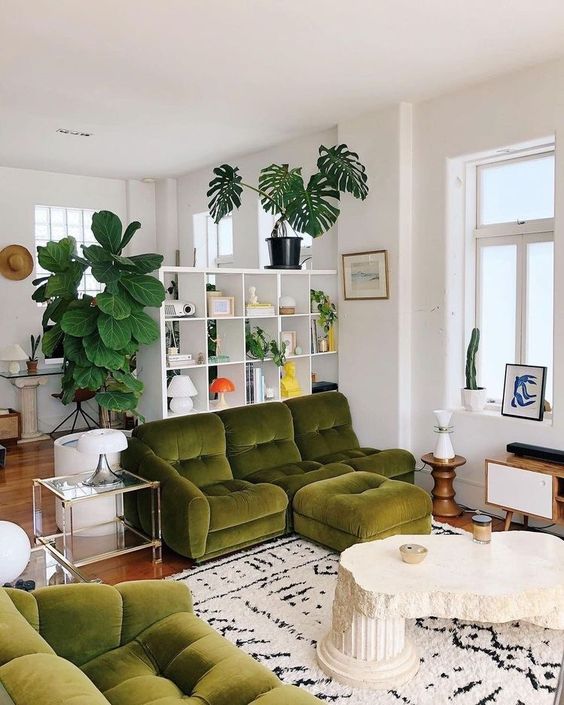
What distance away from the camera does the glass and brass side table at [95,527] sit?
361cm

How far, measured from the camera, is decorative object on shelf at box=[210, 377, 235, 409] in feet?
15.2

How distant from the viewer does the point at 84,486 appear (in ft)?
12.3

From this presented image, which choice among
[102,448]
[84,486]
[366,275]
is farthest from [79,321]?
[366,275]

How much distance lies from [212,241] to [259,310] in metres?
2.73

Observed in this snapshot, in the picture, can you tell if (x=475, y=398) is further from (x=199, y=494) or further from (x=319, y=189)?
(x=199, y=494)

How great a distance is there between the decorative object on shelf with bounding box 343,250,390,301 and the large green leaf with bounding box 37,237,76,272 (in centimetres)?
217

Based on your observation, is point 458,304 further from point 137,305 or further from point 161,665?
point 161,665

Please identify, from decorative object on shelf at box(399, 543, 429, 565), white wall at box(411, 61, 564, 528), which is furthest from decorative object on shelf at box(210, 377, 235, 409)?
decorative object on shelf at box(399, 543, 429, 565)

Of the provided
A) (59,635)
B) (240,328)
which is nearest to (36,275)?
(240,328)

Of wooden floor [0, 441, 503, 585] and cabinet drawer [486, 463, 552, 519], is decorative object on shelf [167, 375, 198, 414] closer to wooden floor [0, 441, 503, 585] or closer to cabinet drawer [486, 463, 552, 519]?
wooden floor [0, 441, 503, 585]

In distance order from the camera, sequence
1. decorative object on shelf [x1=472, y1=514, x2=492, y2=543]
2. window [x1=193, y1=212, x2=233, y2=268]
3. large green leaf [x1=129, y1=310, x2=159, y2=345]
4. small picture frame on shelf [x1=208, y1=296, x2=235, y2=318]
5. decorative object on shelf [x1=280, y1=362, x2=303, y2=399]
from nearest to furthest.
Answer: decorative object on shelf [x1=472, y1=514, x2=492, y2=543], large green leaf [x1=129, y1=310, x2=159, y2=345], small picture frame on shelf [x1=208, y1=296, x2=235, y2=318], decorative object on shelf [x1=280, y1=362, x2=303, y2=399], window [x1=193, y1=212, x2=233, y2=268]

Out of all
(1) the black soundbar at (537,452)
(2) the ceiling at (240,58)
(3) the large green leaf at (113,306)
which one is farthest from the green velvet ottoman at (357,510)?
(2) the ceiling at (240,58)

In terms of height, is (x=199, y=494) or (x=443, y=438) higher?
(x=443, y=438)

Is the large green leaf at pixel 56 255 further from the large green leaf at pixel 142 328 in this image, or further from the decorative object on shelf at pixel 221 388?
the decorative object on shelf at pixel 221 388
